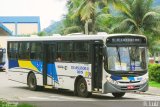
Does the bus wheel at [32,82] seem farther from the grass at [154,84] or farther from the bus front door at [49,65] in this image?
the grass at [154,84]

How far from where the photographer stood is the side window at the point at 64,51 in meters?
24.4

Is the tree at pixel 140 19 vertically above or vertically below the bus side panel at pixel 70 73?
above

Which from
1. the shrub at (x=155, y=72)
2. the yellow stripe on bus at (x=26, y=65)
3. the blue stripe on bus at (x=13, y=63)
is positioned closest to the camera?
the yellow stripe on bus at (x=26, y=65)

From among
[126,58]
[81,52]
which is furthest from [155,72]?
[126,58]

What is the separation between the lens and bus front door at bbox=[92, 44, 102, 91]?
22.4 metres

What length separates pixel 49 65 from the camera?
85.4 feet

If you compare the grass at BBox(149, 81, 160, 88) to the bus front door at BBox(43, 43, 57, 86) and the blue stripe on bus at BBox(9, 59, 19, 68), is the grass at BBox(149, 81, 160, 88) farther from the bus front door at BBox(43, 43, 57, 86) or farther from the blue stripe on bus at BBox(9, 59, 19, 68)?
the blue stripe on bus at BBox(9, 59, 19, 68)

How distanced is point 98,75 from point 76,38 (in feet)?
7.46

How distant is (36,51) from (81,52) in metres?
→ 4.49

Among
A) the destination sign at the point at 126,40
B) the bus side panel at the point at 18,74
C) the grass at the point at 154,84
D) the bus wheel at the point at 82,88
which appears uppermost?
the destination sign at the point at 126,40

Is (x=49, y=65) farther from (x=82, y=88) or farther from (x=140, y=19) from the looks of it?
(x=140, y=19)

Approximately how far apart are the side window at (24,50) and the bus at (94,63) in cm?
139

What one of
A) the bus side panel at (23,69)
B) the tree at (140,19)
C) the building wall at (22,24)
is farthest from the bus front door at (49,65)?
the building wall at (22,24)

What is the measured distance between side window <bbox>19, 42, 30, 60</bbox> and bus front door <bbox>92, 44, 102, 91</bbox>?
21.3ft
